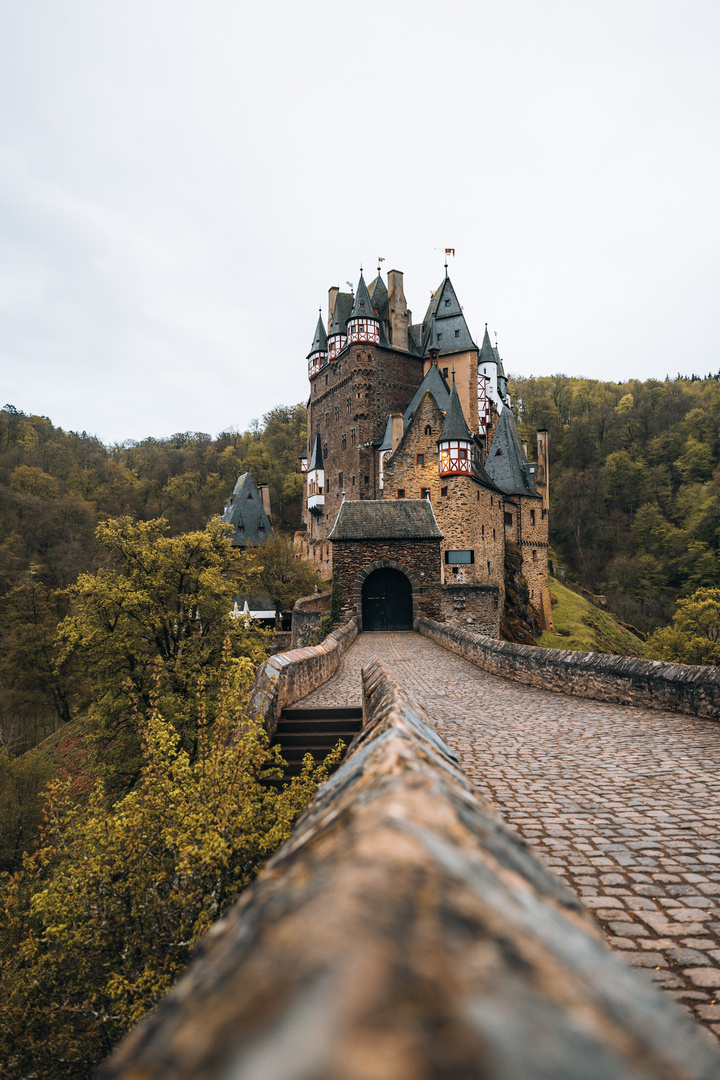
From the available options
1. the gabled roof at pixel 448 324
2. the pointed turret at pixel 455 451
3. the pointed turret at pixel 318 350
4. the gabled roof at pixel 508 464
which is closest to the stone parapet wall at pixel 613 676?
the pointed turret at pixel 455 451

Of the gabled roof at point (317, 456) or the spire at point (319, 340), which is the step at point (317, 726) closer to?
the gabled roof at point (317, 456)

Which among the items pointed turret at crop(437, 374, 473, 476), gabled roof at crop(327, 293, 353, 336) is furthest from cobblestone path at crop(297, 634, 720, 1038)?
gabled roof at crop(327, 293, 353, 336)

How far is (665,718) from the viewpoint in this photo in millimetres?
8859

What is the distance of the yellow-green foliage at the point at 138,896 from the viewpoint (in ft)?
15.3

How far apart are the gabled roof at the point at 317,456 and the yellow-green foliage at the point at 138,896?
49825mm

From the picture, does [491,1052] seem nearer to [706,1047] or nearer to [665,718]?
[706,1047]

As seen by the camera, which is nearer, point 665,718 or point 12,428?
point 665,718

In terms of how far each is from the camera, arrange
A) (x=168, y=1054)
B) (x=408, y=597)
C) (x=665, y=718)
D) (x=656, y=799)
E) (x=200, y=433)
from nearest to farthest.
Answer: (x=168, y=1054) < (x=656, y=799) < (x=665, y=718) < (x=408, y=597) < (x=200, y=433)

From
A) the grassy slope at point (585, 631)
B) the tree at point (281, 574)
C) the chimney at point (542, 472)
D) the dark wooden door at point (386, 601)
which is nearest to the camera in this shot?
the dark wooden door at point (386, 601)

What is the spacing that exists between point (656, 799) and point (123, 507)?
189 feet

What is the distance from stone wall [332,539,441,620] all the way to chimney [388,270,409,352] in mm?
33424

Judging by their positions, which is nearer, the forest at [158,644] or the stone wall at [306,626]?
the forest at [158,644]

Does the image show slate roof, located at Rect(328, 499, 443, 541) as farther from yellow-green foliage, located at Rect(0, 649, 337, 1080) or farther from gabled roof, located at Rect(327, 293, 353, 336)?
gabled roof, located at Rect(327, 293, 353, 336)

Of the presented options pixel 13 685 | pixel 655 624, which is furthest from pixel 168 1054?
pixel 655 624
